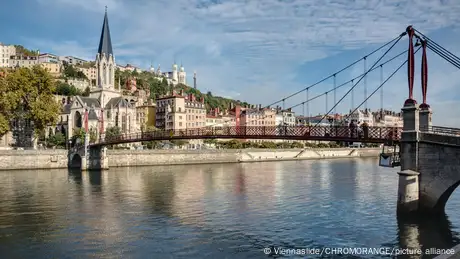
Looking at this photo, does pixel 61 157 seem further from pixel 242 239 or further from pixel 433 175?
pixel 433 175

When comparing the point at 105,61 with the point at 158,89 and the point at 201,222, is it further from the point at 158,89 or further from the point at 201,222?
the point at 201,222

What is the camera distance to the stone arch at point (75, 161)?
2108 inches

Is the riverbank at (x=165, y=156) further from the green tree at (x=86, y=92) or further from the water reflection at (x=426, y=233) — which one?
the green tree at (x=86, y=92)

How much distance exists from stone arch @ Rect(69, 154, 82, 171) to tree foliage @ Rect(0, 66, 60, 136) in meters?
5.20

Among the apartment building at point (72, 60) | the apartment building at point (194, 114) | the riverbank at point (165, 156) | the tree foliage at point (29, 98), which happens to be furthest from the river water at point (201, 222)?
the apartment building at point (72, 60)

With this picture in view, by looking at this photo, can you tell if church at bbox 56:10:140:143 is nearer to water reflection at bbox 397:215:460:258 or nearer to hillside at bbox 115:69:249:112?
hillside at bbox 115:69:249:112

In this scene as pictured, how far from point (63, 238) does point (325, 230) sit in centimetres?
1064

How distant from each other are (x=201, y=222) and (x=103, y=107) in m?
76.4

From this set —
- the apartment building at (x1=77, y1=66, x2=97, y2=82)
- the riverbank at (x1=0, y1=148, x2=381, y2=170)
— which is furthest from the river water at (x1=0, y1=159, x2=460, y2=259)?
the apartment building at (x1=77, y1=66, x2=97, y2=82)

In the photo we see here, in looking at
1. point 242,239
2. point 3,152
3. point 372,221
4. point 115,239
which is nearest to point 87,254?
point 115,239

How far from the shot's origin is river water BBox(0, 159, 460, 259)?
15.7m

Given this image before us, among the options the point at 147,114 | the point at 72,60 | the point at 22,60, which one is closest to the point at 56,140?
the point at 147,114

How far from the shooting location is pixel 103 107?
91438mm

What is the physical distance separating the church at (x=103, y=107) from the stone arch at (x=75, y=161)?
23335 millimetres
